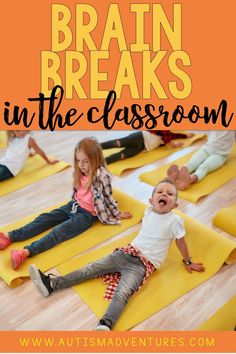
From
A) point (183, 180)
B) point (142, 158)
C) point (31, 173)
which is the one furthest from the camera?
point (142, 158)

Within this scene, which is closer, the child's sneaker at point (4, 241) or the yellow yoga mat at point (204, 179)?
the child's sneaker at point (4, 241)

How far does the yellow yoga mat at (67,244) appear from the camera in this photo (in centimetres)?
216

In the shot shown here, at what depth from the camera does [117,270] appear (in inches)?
80.9

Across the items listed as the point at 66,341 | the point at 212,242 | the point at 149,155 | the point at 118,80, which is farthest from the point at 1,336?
the point at 149,155

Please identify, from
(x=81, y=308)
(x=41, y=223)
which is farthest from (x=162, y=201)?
(x=41, y=223)

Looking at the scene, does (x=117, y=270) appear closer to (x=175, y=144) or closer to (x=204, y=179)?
(x=204, y=179)

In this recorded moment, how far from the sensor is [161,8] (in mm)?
1893

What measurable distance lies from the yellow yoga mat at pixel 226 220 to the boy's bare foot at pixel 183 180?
44 centimetres

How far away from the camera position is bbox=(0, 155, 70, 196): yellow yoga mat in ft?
10.3

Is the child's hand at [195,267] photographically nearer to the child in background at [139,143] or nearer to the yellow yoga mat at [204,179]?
the yellow yoga mat at [204,179]

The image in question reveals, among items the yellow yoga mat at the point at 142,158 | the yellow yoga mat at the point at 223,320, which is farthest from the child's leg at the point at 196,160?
the yellow yoga mat at the point at 223,320

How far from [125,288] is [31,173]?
1683 mm

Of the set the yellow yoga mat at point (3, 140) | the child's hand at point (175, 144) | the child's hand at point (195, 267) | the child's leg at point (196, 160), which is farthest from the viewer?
the yellow yoga mat at point (3, 140)

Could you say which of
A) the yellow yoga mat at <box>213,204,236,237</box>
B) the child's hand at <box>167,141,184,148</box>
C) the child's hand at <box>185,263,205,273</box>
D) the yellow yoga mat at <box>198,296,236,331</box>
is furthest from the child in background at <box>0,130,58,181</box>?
the yellow yoga mat at <box>198,296,236,331</box>
